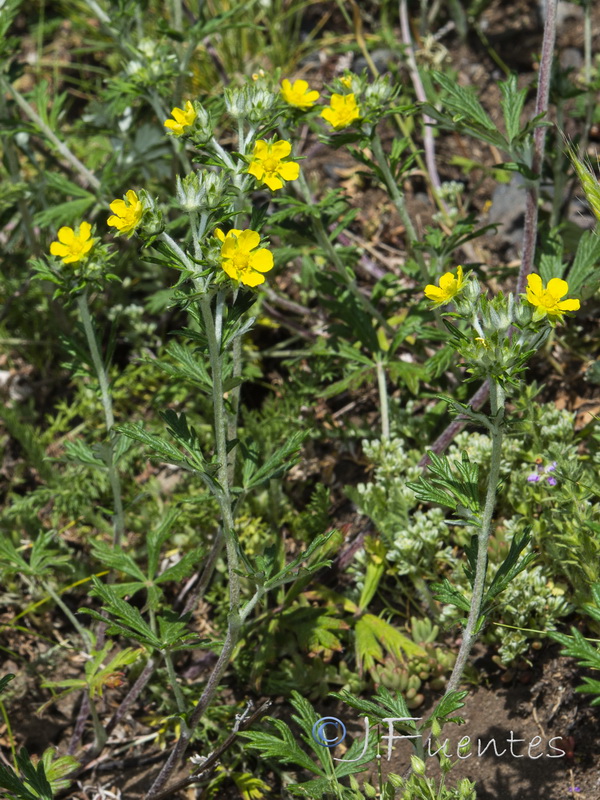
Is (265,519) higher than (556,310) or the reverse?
the reverse

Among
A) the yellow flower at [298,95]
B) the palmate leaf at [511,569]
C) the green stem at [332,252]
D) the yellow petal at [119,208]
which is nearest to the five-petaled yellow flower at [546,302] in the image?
the palmate leaf at [511,569]

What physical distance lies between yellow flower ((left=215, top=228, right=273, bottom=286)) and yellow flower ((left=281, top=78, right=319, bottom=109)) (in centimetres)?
81

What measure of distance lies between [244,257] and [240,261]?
A: 0.01m

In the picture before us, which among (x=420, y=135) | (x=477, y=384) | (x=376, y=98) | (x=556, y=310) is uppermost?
(x=376, y=98)

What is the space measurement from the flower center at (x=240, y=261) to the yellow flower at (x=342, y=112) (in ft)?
2.76

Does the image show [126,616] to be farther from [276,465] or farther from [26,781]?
[276,465]

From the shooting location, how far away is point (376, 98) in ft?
8.90

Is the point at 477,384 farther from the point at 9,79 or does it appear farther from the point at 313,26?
the point at 313,26

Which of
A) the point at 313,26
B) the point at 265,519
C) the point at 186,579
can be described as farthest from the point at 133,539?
the point at 313,26

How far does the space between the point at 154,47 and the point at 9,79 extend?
75cm

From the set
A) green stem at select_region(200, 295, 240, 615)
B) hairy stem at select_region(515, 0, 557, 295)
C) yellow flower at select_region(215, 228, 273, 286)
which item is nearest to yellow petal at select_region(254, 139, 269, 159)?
yellow flower at select_region(215, 228, 273, 286)

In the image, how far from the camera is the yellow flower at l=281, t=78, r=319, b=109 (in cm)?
267

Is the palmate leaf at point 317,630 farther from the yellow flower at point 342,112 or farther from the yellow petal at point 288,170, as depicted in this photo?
the yellow flower at point 342,112

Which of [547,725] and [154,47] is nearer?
[547,725]
